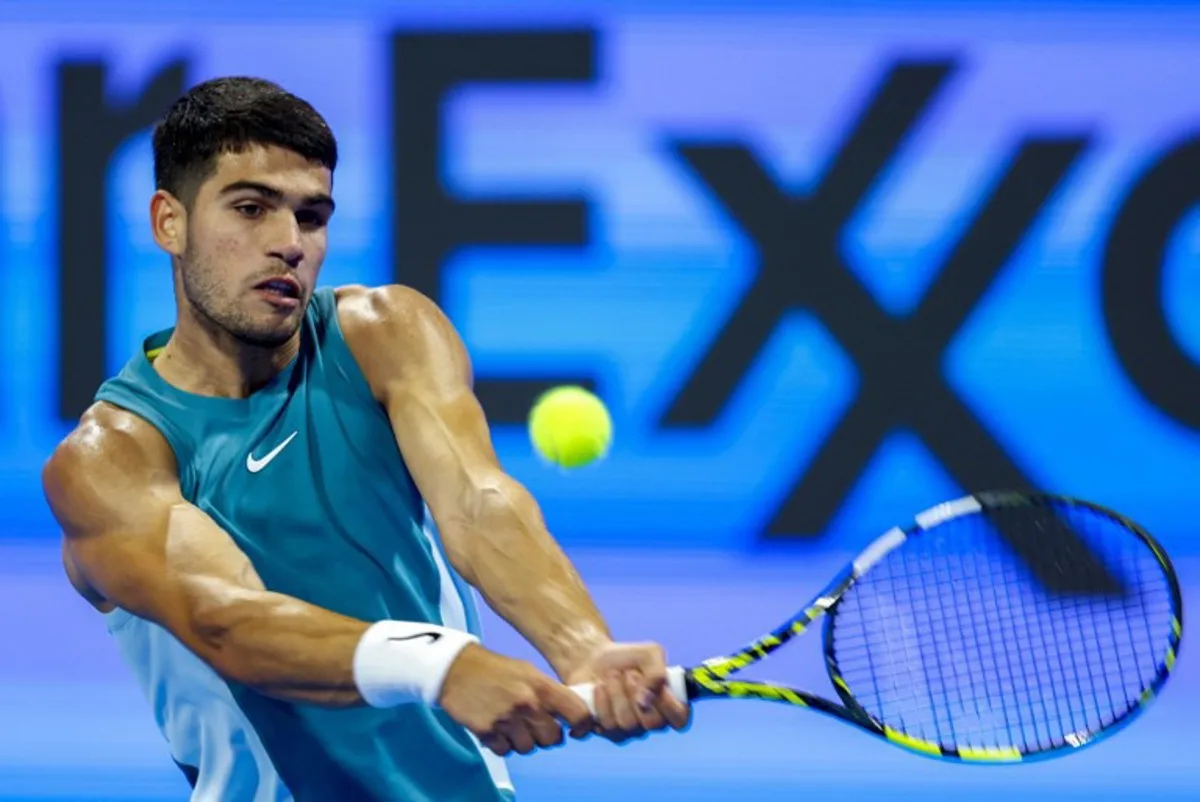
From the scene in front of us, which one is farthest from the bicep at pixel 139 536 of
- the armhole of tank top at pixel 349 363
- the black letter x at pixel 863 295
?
the black letter x at pixel 863 295

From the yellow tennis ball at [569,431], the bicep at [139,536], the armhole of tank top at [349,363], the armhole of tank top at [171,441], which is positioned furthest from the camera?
the yellow tennis ball at [569,431]

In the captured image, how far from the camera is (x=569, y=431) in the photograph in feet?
14.9

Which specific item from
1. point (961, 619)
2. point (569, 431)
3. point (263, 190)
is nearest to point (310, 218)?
point (263, 190)

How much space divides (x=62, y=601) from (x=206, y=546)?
2.84m

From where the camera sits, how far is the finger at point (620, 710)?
2.56 meters

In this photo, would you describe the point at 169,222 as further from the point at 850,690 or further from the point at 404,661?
the point at 850,690

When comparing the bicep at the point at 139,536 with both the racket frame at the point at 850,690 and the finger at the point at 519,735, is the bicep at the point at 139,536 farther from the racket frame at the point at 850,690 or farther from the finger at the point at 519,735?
the racket frame at the point at 850,690

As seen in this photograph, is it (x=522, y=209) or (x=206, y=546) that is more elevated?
(x=522, y=209)

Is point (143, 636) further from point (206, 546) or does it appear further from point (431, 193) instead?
point (431, 193)

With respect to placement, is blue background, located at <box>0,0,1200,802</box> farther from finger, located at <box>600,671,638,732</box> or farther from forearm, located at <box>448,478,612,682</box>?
finger, located at <box>600,671,638,732</box>

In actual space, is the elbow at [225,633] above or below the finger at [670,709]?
above

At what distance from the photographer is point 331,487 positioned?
3027mm

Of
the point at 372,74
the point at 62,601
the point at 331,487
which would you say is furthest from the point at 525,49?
the point at 331,487

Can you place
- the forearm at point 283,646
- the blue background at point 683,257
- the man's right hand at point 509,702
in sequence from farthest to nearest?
the blue background at point 683,257
the forearm at point 283,646
the man's right hand at point 509,702
